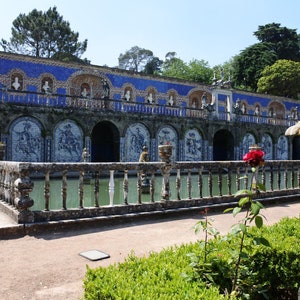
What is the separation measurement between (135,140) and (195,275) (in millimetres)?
20744

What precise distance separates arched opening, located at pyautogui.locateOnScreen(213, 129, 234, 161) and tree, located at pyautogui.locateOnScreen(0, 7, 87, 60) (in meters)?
24.6

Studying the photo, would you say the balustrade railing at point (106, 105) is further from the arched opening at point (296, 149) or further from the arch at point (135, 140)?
the arched opening at point (296, 149)

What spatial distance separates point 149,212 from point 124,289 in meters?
4.89

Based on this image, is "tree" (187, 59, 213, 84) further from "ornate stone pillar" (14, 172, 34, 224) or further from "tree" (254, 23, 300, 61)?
"ornate stone pillar" (14, 172, 34, 224)

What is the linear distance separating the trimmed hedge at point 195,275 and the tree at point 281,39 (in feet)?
176

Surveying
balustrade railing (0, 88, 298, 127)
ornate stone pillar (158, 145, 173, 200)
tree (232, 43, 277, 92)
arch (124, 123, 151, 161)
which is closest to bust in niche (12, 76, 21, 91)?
balustrade railing (0, 88, 298, 127)

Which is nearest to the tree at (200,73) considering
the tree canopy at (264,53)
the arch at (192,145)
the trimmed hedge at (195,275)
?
the tree canopy at (264,53)

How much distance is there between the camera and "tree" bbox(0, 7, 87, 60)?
144ft

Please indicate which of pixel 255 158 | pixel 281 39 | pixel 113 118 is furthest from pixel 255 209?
pixel 281 39

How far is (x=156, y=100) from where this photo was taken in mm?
30031

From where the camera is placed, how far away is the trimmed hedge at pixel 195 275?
8.42 feet

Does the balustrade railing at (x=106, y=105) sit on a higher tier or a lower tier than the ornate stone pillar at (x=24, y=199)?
higher

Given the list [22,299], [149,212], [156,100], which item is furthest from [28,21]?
[22,299]

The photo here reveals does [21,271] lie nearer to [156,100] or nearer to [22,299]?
[22,299]
